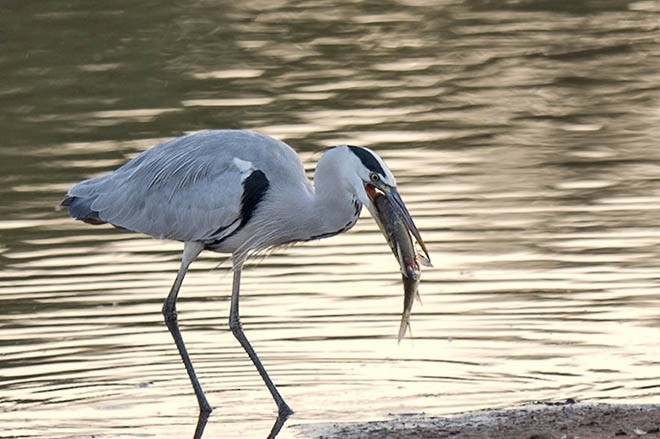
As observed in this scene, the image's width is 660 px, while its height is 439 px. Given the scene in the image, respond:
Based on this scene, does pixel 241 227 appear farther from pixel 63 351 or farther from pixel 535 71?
pixel 535 71

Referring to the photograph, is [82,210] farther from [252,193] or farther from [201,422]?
[201,422]

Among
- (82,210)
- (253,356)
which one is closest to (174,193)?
(82,210)

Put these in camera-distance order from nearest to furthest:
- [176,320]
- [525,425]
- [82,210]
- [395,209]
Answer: [525,425], [395,209], [176,320], [82,210]

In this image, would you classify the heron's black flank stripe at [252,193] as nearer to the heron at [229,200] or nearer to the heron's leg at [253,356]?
the heron at [229,200]

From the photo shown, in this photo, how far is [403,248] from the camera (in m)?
8.70

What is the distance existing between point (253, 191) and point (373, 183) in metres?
1.07

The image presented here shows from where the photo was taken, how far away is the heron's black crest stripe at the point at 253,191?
966cm

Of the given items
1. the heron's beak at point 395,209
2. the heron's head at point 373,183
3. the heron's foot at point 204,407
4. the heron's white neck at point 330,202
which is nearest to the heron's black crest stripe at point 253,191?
the heron's white neck at point 330,202

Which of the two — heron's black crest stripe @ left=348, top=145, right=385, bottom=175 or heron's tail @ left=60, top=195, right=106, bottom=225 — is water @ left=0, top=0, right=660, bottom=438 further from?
heron's black crest stripe @ left=348, top=145, right=385, bottom=175

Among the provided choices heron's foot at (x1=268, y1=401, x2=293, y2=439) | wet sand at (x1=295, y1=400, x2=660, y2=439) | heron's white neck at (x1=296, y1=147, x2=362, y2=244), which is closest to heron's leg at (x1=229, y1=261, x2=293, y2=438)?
heron's foot at (x1=268, y1=401, x2=293, y2=439)

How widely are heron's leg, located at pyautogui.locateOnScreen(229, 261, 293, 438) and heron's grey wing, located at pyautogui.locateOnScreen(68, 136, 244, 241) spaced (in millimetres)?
342

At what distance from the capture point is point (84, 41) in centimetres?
2141

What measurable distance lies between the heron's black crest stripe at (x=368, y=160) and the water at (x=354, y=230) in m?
1.23

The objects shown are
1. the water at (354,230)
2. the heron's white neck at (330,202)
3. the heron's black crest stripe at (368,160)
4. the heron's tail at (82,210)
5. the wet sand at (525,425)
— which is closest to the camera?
the wet sand at (525,425)
